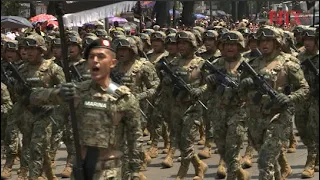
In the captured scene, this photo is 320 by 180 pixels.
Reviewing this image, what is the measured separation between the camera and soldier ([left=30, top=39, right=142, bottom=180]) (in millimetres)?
7480

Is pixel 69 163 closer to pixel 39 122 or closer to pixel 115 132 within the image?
pixel 39 122

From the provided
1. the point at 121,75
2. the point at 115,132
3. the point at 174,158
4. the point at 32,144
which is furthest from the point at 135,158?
the point at 174,158

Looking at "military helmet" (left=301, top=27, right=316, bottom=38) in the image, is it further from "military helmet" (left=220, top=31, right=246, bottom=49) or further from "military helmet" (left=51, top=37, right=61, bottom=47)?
"military helmet" (left=51, top=37, right=61, bottom=47)

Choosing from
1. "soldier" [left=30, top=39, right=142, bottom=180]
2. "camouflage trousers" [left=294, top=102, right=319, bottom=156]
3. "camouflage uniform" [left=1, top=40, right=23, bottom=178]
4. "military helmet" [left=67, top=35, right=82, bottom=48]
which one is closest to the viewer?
"soldier" [left=30, top=39, right=142, bottom=180]

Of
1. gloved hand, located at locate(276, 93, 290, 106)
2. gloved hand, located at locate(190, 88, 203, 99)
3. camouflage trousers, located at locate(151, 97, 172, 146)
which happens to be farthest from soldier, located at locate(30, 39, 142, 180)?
camouflage trousers, located at locate(151, 97, 172, 146)

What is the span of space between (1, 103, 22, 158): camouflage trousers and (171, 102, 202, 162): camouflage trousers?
2105 mm

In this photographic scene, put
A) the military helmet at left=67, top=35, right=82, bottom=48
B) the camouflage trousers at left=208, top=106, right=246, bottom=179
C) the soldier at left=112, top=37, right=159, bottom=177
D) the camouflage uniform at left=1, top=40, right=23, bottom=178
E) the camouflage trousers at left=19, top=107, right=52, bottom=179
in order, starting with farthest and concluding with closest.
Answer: the military helmet at left=67, top=35, right=82, bottom=48, the soldier at left=112, top=37, right=159, bottom=177, the camouflage uniform at left=1, top=40, right=23, bottom=178, the camouflage trousers at left=19, top=107, right=52, bottom=179, the camouflage trousers at left=208, top=106, right=246, bottom=179

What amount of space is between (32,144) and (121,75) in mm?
1816

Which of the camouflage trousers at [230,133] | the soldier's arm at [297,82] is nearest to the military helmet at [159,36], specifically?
the camouflage trousers at [230,133]

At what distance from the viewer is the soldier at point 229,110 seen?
10.8m

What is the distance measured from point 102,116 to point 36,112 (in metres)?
3.69

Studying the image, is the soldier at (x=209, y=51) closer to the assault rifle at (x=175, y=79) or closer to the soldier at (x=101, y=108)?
the assault rifle at (x=175, y=79)

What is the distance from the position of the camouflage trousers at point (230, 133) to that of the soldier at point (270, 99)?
30 centimetres

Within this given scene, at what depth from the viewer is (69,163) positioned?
43.2ft
